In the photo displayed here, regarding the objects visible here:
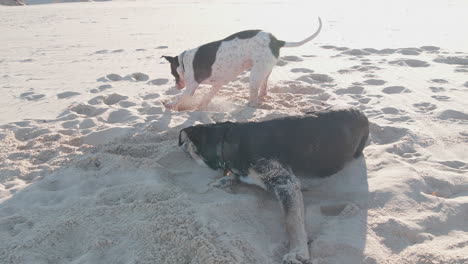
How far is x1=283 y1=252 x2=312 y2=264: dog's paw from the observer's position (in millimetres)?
2109

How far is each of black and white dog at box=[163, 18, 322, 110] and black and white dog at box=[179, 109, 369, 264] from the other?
1881 mm

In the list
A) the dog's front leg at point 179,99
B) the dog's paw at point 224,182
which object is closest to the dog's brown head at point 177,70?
the dog's front leg at point 179,99

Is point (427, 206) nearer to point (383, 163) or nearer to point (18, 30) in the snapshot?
point (383, 163)

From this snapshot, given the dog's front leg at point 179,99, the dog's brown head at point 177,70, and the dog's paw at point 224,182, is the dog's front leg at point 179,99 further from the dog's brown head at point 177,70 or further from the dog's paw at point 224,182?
the dog's paw at point 224,182

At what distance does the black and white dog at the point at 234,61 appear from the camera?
5.03 m

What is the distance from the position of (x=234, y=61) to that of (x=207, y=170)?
226 cm

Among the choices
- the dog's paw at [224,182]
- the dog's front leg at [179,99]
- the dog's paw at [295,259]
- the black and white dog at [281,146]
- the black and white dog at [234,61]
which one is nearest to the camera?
the dog's paw at [295,259]

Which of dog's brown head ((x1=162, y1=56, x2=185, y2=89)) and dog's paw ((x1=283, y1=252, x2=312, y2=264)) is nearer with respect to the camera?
dog's paw ((x1=283, y1=252, x2=312, y2=264))

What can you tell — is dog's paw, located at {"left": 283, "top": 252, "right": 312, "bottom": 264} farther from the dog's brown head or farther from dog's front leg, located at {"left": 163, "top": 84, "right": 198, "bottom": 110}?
the dog's brown head

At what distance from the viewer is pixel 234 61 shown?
5.14 meters

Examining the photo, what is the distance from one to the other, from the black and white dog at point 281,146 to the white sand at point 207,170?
152 millimetres

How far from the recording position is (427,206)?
2617mm

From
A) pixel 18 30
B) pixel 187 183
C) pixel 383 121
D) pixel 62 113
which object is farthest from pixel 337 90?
pixel 18 30

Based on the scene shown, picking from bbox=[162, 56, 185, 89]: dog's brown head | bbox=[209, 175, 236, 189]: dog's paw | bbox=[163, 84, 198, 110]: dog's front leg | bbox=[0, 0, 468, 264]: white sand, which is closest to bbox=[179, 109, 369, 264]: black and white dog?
bbox=[209, 175, 236, 189]: dog's paw
